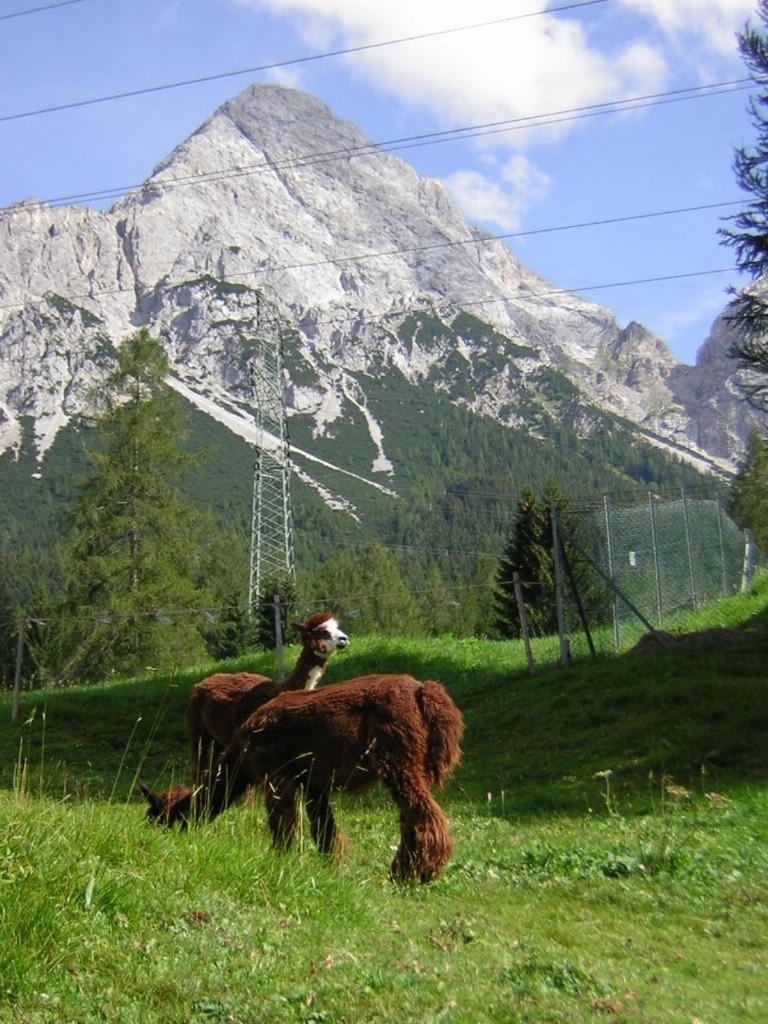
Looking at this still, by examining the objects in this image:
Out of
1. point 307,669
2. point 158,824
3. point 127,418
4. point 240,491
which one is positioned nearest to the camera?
point 158,824

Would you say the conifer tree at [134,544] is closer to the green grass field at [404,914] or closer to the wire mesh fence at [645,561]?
the wire mesh fence at [645,561]

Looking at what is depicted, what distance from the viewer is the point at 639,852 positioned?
26.1 feet

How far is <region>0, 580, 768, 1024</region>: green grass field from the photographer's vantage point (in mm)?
4656

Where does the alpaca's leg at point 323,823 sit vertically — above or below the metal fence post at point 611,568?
below

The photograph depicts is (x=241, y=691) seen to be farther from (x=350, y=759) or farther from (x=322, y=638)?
(x=350, y=759)

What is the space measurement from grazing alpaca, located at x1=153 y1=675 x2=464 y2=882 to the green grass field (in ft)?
0.82

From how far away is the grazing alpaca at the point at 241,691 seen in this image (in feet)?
33.0

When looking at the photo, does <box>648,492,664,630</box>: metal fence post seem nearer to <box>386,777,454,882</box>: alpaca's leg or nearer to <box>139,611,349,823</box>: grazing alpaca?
<box>139,611,349,823</box>: grazing alpaca

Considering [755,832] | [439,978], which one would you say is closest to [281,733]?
[439,978]

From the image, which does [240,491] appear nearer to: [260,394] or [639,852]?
[260,394]

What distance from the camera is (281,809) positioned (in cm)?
769

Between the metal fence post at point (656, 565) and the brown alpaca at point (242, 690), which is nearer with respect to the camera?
the brown alpaca at point (242, 690)

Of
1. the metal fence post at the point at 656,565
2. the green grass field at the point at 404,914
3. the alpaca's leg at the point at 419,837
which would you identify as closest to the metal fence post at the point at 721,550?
the metal fence post at the point at 656,565

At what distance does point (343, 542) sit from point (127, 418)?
432 feet
